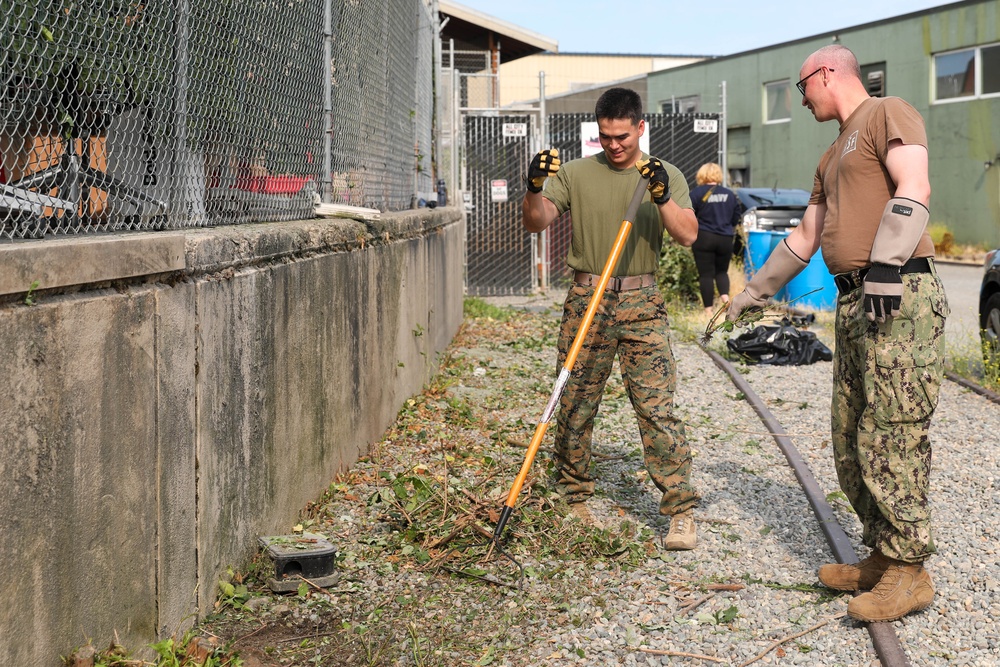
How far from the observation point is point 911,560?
14.1 feet

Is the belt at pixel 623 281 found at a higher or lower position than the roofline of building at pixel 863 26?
lower

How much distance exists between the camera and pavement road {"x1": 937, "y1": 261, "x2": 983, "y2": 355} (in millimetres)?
11281

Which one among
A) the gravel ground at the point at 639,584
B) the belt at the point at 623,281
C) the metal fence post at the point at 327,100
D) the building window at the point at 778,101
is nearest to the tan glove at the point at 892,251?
the gravel ground at the point at 639,584

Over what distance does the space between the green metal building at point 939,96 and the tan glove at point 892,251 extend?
67.3 ft

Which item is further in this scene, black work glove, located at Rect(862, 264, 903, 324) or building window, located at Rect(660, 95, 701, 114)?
building window, located at Rect(660, 95, 701, 114)

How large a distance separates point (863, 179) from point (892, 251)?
1.33ft

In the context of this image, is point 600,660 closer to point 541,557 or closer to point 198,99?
point 541,557

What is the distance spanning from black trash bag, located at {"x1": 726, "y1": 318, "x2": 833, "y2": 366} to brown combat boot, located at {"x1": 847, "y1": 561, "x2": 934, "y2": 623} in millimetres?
6673

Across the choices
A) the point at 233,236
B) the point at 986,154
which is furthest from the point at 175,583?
the point at 986,154

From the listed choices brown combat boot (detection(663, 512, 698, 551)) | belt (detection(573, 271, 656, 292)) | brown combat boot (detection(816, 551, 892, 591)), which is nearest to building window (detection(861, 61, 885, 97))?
belt (detection(573, 271, 656, 292))

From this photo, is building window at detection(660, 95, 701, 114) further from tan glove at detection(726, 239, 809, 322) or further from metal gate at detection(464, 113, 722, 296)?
tan glove at detection(726, 239, 809, 322)

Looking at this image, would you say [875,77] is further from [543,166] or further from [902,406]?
[902,406]

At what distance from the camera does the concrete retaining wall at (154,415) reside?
2699 mm

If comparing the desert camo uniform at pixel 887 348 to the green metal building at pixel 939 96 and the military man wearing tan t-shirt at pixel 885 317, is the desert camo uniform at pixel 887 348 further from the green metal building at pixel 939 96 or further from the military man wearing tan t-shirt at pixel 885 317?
the green metal building at pixel 939 96
